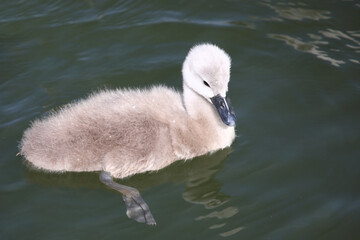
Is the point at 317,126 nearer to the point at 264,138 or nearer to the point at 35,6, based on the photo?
the point at 264,138

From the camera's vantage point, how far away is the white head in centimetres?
453

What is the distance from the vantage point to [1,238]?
13.6 ft

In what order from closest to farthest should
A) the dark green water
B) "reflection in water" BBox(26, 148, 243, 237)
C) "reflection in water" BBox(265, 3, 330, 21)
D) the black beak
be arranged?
1. the dark green water
2. "reflection in water" BBox(26, 148, 243, 237)
3. the black beak
4. "reflection in water" BBox(265, 3, 330, 21)

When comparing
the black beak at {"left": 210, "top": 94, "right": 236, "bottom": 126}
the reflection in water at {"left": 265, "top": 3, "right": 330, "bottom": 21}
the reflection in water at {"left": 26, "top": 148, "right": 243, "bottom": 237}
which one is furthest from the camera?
the reflection in water at {"left": 265, "top": 3, "right": 330, "bottom": 21}

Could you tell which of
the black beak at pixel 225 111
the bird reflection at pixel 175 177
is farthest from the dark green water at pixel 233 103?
the black beak at pixel 225 111

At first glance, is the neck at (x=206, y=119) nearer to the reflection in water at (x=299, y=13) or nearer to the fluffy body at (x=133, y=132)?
the fluffy body at (x=133, y=132)

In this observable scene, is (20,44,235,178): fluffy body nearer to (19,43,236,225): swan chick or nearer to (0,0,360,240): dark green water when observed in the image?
(19,43,236,225): swan chick

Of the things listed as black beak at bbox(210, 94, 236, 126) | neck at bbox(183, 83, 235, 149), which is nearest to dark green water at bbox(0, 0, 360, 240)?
neck at bbox(183, 83, 235, 149)

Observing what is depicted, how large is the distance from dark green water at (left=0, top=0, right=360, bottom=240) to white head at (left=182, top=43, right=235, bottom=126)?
18.4 inches

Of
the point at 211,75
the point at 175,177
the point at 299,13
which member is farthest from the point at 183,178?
the point at 299,13

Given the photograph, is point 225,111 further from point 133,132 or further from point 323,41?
point 323,41

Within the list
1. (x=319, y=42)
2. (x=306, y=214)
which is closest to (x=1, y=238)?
(x=306, y=214)

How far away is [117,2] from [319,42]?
2631mm

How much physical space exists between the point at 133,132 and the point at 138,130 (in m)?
0.04
